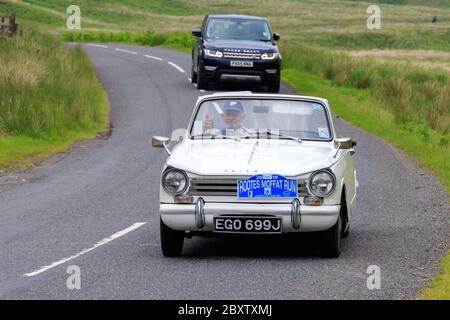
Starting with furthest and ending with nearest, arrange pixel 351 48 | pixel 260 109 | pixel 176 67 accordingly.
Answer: pixel 351 48, pixel 176 67, pixel 260 109

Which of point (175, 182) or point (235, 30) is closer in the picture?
point (175, 182)

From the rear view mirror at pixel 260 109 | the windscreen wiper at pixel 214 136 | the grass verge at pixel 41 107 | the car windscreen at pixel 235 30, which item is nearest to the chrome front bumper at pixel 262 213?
the windscreen wiper at pixel 214 136

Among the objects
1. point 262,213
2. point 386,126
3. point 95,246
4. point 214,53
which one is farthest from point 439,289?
point 214,53

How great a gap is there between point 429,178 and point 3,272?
990cm

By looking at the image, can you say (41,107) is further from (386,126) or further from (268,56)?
(386,126)

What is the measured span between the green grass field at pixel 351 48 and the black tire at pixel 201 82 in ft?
11.1

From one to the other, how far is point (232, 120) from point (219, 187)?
1.61 metres

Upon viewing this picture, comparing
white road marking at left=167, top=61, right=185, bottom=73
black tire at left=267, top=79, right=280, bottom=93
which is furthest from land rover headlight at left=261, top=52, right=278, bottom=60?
white road marking at left=167, top=61, right=185, bottom=73

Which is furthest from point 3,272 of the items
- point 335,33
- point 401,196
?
point 335,33

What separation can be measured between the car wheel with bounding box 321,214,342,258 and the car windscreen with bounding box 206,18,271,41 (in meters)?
21.9

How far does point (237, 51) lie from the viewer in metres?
31.5

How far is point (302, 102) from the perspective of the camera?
1262 cm

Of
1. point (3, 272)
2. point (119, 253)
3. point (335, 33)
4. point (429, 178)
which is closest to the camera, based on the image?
point (3, 272)
